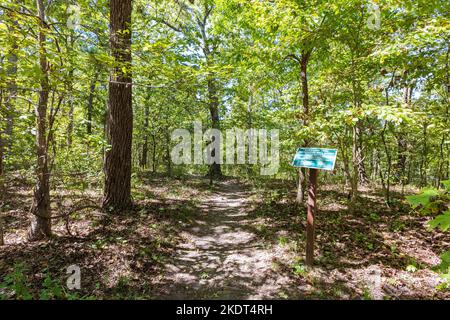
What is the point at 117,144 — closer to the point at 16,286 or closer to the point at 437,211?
the point at 16,286

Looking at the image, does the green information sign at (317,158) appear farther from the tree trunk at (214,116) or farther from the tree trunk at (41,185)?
the tree trunk at (214,116)

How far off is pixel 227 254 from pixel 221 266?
1.95 feet

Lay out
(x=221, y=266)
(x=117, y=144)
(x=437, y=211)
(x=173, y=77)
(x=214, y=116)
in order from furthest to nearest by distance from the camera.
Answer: (x=214, y=116) → (x=117, y=144) → (x=221, y=266) → (x=173, y=77) → (x=437, y=211)

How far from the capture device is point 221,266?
5234mm

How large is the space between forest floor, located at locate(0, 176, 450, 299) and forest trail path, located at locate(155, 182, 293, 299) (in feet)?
0.07

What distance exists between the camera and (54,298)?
3537 millimetres

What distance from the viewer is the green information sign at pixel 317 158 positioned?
14.3 ft

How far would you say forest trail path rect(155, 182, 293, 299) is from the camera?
430 centimetres

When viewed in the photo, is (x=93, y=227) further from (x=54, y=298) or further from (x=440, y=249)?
(x=440, y=249)

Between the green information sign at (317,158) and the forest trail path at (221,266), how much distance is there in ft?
7.45

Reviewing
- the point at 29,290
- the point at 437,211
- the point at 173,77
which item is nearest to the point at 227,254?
the point at 29,290

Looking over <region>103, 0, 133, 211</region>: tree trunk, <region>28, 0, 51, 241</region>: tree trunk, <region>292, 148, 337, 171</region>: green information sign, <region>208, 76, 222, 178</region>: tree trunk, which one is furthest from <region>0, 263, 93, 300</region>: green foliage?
<region>208, 76, 222, 178</region>: tree trunk

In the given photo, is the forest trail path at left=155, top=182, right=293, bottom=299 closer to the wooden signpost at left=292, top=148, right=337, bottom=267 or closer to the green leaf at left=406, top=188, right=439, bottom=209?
the wooden signpost at left=292, top=148, right=337, bottom=267
